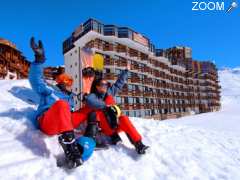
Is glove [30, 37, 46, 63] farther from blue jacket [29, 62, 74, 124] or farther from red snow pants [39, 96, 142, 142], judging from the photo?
red snow pants [39, 96, 142, 142]

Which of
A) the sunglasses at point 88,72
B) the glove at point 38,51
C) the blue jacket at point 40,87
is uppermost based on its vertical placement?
the sunglasses at point 88,72

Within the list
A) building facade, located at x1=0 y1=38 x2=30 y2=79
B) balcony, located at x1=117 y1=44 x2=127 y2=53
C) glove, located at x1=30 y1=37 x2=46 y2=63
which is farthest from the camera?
building facade, located at x1=0 y1=38 x2=30 y2=79

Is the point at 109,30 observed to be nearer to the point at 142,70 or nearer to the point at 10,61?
the point at 142,70

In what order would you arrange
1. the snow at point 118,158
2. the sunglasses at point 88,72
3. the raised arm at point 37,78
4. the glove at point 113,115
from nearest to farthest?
the snow at point 118,158 → the raised arm at point 37,78 → the glove at point 113,115 → the sunglasses at point 88,72

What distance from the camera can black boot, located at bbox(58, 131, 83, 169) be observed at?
3.78 m

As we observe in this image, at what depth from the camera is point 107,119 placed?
4.98m

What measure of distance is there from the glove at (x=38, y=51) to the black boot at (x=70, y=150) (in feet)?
4.42

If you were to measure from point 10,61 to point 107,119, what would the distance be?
41.5 metres

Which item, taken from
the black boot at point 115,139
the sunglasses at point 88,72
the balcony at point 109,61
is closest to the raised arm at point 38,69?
the black boot at point 115,139

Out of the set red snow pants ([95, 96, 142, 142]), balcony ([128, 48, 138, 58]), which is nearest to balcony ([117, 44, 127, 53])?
balcony ([128, 48, 138, 58])

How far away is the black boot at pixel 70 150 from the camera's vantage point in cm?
378

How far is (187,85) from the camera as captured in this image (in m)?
65.8

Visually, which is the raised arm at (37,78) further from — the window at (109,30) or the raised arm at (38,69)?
the window at (109,30)

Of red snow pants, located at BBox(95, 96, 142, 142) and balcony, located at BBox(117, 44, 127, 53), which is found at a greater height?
balcony, located at BBox(117, 44, 127, 53)
